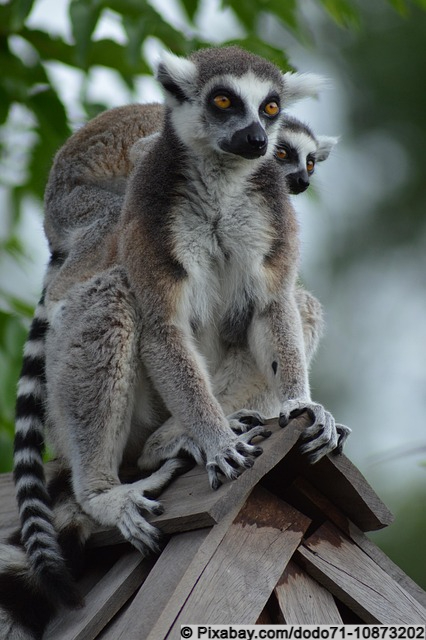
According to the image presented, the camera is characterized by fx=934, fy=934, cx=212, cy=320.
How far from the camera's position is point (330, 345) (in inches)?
588

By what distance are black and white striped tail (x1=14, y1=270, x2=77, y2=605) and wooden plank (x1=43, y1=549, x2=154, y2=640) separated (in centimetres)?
10

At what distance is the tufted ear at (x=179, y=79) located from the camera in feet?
17.0

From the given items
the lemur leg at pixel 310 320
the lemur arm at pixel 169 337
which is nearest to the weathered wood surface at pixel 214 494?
the lemur arm at pixel 169 337

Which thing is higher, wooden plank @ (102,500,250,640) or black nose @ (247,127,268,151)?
black nose @ (247,127,268,151)

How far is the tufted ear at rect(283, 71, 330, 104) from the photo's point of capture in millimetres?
5422

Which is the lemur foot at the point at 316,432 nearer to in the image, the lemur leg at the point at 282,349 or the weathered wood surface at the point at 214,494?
the weathered wood surface at the point at 214,494

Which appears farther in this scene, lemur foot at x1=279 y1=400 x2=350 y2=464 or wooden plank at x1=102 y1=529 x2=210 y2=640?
lemur foot at x1=279 y1=400 x2=350 y2=464

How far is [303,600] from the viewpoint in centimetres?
398

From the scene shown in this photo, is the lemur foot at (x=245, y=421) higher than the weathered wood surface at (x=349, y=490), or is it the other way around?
the lemur foot at (x=245, y=421)

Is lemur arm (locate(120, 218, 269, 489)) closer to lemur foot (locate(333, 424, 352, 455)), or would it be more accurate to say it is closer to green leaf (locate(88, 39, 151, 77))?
lemur foot (locate(333, 424, 352, 455))

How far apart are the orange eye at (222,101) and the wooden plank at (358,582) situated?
230 centimetres

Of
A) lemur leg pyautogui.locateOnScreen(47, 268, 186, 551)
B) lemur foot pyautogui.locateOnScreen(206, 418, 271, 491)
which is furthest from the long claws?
lemur leg pyautogui.locateOnScreen(47, 268, 186, 551)

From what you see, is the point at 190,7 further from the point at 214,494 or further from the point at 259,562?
the point at 259,562

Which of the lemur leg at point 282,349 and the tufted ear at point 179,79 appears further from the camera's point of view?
the tufted ear at point 179,79
